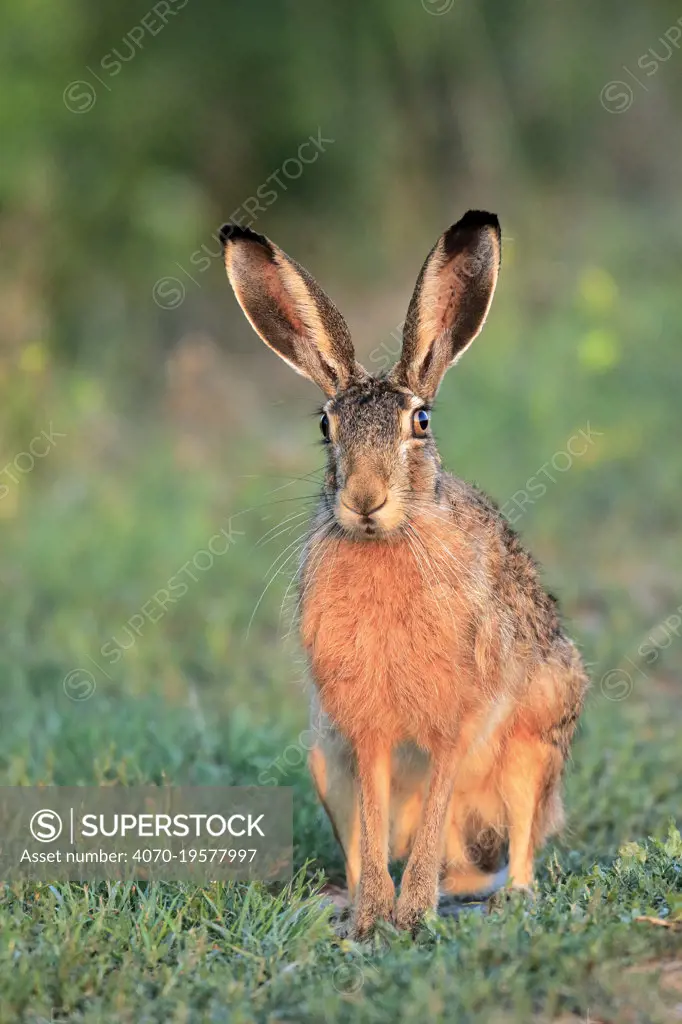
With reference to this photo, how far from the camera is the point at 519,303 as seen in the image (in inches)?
465

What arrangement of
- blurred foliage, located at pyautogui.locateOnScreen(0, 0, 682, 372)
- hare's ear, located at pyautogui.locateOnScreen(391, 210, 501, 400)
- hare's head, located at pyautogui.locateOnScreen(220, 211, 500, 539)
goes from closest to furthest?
hare's head, located at pyautogui.locateOnScreen(220, 211, 500, 539) → hare's ear, located at pyautogui.locateOnScreen(391, 210, 501, 400) → blurred foliage, located at pyautogui.locateOnScreen(0, 0, 682, 372)

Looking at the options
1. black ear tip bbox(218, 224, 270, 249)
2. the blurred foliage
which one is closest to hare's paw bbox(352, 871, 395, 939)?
black ear tip bbox(218, 224, 270, 249)

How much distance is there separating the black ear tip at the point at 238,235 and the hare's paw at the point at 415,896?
209cm

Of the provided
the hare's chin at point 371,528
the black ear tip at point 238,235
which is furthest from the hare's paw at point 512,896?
the black ear tip at point 238,235

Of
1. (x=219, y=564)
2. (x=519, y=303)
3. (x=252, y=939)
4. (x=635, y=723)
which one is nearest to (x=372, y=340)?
(x=519, y=303)

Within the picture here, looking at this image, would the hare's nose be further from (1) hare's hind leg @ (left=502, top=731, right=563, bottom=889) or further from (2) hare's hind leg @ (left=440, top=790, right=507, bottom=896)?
(2) hare's hind leg @ (left=440, top=790, right=507, bottom=896)

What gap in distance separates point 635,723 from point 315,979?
3.22 meters

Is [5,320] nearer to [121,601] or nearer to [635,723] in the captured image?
[121,601]

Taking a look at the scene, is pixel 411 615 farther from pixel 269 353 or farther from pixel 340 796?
pixel 269 353

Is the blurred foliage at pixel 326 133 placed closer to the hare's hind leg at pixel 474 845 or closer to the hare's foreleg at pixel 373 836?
the hare's hind leg at pixel 474 845

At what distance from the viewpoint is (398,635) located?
464 centimetres

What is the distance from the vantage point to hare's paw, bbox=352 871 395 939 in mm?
4633

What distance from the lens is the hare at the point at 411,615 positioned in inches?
181

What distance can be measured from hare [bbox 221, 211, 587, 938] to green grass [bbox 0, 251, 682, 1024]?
0.30 meters
